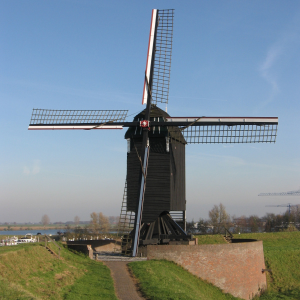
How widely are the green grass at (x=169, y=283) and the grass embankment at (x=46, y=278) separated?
1401 millimetres

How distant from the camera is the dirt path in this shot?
45.6 ft

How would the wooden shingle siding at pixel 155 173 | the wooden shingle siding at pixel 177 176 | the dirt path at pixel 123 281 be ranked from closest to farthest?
1. the dirt path at pixel 123 281
2. the wooden shingle siding at pixel 155 173
3. the wooden shingle siding at pixel 177 176

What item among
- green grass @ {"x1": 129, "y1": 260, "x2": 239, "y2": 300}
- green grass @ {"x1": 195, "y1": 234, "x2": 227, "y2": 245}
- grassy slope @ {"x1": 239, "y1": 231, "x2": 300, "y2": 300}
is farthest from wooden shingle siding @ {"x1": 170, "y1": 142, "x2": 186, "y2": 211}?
green grass @ {"x1": 195, "y1": 234, "x2": 227, "y2": 245}

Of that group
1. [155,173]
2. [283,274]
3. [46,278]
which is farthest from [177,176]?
[283,274]

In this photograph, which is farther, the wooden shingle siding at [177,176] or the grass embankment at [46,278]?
the wooden shingle siding at [177,176]

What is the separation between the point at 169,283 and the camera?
15.4 meters

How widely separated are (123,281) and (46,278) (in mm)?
3376

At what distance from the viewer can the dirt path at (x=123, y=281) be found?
13.9 meters

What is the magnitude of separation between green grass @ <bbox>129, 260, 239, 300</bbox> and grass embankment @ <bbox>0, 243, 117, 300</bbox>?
1.40 m

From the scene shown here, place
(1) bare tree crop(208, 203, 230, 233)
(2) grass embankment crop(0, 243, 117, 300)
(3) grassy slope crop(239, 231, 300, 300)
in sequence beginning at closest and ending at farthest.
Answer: (2) grass embankment crop(0, 243, 117, 300) < (3) grassy slope crop(239, 231, 300, 300) < (1) bare tree crop(208, 203, 230, 233)

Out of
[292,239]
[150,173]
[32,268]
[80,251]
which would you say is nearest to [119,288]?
[32,268]

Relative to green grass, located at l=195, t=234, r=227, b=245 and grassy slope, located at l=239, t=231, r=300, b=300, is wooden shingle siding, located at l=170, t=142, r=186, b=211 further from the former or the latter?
green grass, located at l=195, t=234, r=227, b=245

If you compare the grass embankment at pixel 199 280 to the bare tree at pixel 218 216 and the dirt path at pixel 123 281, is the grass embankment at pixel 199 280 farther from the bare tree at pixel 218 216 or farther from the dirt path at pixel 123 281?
the bare tree at pixel 218 216

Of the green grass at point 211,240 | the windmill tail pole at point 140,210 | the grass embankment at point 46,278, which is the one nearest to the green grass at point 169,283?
the grass embankment at point 46,278
